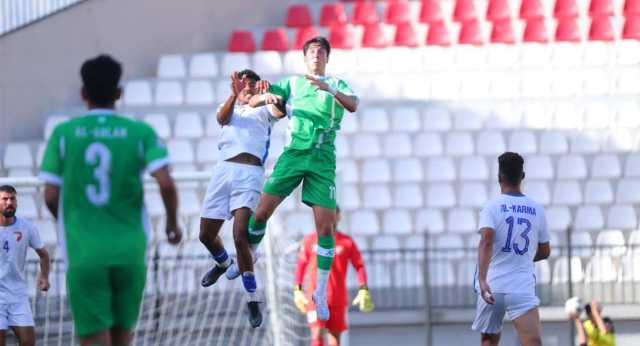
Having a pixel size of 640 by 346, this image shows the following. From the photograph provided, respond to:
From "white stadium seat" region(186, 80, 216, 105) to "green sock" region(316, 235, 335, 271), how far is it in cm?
888

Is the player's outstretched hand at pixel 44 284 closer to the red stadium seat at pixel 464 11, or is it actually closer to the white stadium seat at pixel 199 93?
the white stadium seat at pixel 199 93

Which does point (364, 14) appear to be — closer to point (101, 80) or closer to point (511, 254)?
point (511, 254)

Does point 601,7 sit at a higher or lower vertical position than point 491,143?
higher

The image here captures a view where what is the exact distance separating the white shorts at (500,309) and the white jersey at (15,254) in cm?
445

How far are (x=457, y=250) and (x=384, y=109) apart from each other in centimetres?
295

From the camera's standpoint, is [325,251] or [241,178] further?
[325,251]

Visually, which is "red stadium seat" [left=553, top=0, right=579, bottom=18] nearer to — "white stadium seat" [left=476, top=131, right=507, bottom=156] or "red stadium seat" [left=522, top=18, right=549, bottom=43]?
"red stadium seat" [left=522, top=18, right=549, bottom=43]

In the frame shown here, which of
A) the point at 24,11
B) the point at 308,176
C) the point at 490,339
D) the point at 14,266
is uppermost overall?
the point at 24,11

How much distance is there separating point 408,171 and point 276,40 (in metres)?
3.42

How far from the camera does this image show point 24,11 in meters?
20.0

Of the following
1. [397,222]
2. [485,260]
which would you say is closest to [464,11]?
[397,222]

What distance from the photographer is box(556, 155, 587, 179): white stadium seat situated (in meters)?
18.1

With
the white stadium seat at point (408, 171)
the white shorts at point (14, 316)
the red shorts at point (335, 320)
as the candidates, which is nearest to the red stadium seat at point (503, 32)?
the white stadium seat at point (408, 171)

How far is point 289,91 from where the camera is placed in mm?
10336
